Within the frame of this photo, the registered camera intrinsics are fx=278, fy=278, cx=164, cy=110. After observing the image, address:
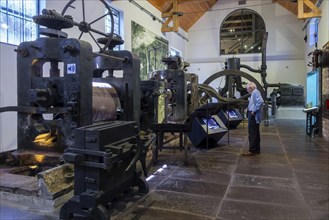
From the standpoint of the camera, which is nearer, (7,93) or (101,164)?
(101,164)

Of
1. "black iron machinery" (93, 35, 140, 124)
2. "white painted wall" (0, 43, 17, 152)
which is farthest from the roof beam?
"black iron machinery" (93, 35, 140, 124)

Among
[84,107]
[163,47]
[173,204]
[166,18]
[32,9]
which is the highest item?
[166,18]

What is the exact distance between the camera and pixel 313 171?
3.90 m

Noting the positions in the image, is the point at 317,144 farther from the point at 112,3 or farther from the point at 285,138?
the point at 112,3

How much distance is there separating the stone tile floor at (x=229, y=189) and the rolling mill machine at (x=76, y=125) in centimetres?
29

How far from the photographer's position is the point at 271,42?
13.7 metres

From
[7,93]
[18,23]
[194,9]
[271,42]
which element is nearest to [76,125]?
[7,93]

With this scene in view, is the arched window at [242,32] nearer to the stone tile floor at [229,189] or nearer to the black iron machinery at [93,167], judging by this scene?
the stone tile floor at [229,189]

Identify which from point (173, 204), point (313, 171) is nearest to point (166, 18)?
point (313, 171)

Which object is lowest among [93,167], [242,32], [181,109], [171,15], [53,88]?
[93,167]

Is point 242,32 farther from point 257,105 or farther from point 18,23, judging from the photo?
point 18,23

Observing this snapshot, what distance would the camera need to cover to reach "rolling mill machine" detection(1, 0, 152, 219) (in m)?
2.05

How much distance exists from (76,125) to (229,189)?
5.98 feet

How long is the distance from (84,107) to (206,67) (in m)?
12.7
